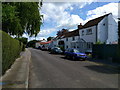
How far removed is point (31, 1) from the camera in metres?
15.5

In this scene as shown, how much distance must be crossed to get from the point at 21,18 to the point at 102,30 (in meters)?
20.8

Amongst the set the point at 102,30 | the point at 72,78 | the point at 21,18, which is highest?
the point at 102,30

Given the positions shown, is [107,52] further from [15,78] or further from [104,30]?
[15,78]

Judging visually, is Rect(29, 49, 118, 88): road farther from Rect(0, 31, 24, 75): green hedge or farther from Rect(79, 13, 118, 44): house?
Rect(79, 13, 118, 44): house

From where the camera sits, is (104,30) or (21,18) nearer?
(21,18)

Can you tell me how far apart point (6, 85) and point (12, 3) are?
10216 millimetres

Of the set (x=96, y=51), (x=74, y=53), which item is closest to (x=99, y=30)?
(x=96, y=51)

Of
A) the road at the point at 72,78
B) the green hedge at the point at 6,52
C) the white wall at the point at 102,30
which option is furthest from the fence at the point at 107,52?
the green hedge at the point at 6,52

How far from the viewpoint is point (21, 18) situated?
1603 cm

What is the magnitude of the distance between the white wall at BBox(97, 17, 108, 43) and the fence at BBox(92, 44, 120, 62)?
9849 mm

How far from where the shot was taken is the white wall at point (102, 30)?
3077 centimetres

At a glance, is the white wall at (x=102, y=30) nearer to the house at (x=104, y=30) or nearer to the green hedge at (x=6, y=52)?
the house at (x=104, y=30)

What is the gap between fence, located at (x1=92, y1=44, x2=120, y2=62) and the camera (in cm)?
1743

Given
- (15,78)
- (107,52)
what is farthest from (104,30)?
(15,78)
